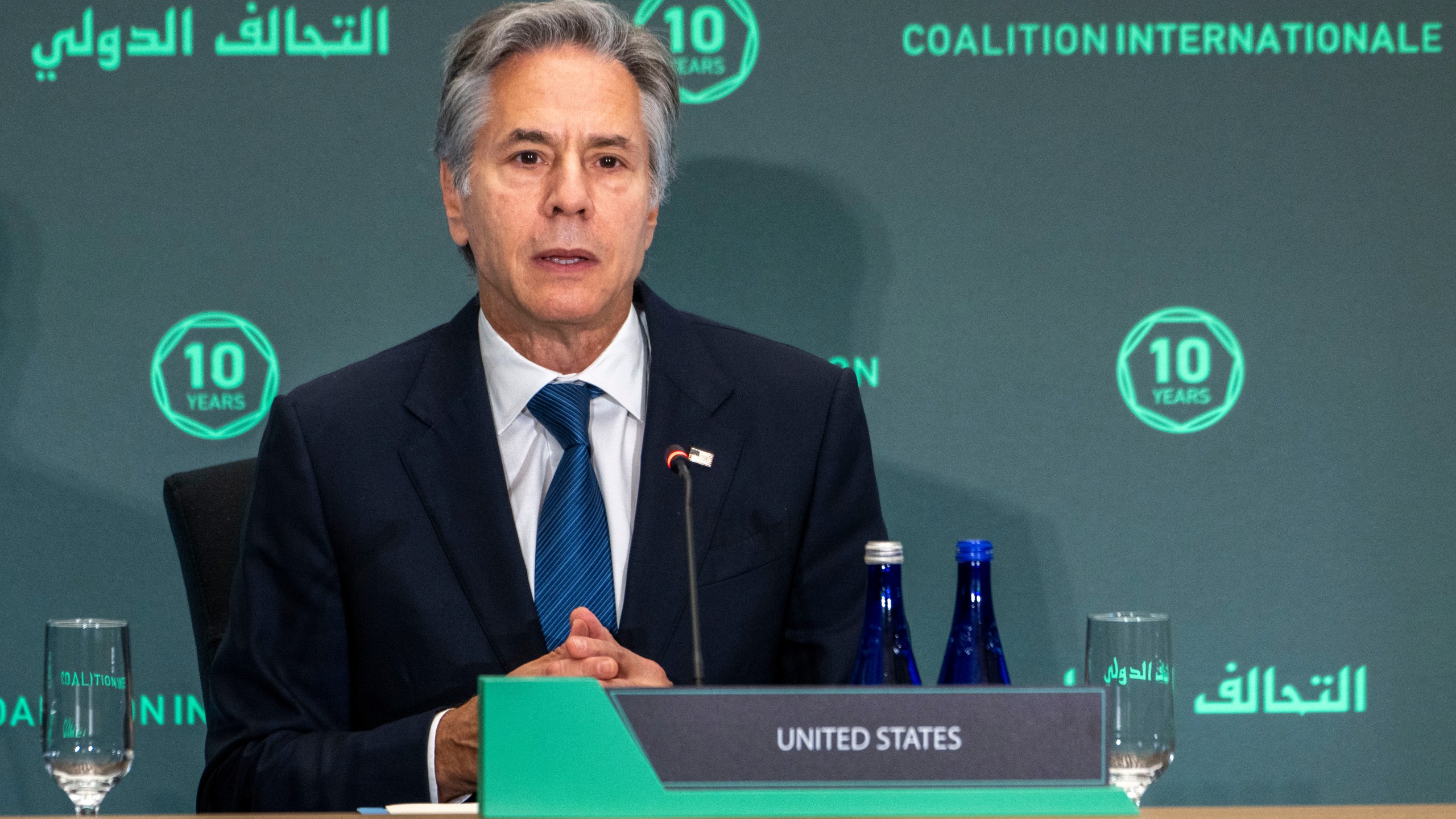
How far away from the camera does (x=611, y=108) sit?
176cm

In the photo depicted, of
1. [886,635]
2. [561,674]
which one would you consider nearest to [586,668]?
[561,674]

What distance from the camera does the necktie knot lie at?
5.77ft

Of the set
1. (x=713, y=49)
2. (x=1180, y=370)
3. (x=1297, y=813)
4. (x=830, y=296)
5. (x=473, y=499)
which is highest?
(x=713, y=49)

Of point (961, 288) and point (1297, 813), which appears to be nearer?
point (1297, 813)

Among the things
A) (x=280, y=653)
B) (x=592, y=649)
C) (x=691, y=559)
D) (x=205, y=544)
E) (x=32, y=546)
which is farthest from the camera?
(x=32, y=546)

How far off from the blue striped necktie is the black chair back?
1.98ft

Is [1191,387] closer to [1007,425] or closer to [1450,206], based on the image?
[1007,425]

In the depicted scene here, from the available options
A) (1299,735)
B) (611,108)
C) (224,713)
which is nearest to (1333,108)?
(1299,735)

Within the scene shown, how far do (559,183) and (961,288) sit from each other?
1129mm

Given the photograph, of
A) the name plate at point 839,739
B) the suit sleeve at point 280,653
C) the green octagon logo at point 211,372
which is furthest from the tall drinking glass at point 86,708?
the green octagon logo at point 211,372

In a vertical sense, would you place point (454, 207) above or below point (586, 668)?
above

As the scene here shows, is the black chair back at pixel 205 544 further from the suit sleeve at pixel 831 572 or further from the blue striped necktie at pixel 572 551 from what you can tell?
the suit sleeve at pixel 831 572

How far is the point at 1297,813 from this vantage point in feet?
3.39

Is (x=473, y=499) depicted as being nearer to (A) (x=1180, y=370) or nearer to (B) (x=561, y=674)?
(B) (x=561, y=674)
